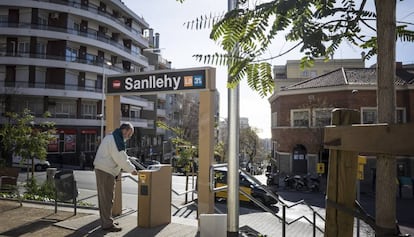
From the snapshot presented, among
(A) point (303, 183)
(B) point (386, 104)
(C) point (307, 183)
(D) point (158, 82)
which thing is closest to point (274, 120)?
(C) point (307, 183)

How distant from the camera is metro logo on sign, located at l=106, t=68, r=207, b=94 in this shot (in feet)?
23.3

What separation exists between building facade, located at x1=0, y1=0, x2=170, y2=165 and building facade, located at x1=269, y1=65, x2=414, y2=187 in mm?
20668

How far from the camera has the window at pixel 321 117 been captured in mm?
31047

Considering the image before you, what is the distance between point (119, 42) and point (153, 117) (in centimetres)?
1437

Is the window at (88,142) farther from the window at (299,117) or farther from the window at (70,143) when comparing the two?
the window at (299,117)

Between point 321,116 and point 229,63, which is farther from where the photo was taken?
point 321,116

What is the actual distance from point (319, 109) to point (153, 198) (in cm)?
2748

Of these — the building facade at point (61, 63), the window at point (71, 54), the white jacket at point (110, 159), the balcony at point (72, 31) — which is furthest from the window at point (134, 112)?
the white jacket at point (110, 159)

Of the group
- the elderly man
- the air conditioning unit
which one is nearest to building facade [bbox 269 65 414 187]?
the elderly man

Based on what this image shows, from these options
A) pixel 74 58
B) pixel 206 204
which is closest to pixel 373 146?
pixel 206 204

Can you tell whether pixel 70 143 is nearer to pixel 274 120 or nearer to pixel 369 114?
pixel 274 120

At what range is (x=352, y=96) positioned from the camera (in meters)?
31.5

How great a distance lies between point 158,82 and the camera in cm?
761

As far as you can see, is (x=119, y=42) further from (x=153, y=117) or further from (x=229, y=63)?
(x=229, y=63)
